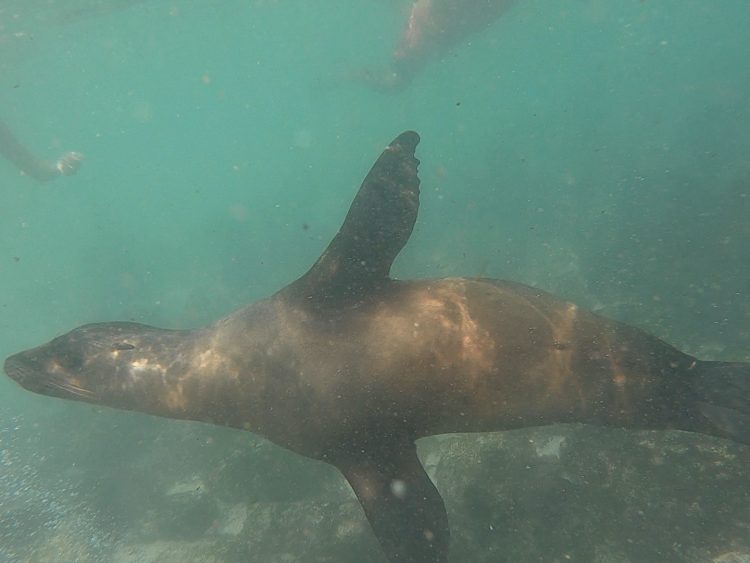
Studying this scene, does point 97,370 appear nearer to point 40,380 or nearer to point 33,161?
point 40,380

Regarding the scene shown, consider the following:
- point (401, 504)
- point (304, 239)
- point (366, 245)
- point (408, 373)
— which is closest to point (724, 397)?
point (408, 373)

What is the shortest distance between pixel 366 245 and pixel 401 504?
1950 millimetres

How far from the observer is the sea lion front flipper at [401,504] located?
3.23 meters

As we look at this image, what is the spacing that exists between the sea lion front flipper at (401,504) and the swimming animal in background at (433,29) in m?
19.6

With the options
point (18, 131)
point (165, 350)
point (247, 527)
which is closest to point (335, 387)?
point (165, 350)

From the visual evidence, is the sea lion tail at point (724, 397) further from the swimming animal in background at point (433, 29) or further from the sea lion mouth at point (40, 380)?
the swimming animal in background at point (433, 29)

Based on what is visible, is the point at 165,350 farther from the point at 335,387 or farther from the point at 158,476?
the point at 158,476

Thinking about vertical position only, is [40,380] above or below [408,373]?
above

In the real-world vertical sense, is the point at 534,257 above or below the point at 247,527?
below

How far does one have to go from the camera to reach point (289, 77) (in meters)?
103

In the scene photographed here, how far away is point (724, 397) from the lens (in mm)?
3350

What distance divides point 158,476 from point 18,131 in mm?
54626

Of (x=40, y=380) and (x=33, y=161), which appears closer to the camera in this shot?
(x=40, y=380)

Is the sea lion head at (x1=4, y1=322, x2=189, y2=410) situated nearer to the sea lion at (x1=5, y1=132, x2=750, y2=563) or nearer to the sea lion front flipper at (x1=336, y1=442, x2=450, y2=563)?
the sea lion at (x1=5, y1=132, x2=750, y2=563)
